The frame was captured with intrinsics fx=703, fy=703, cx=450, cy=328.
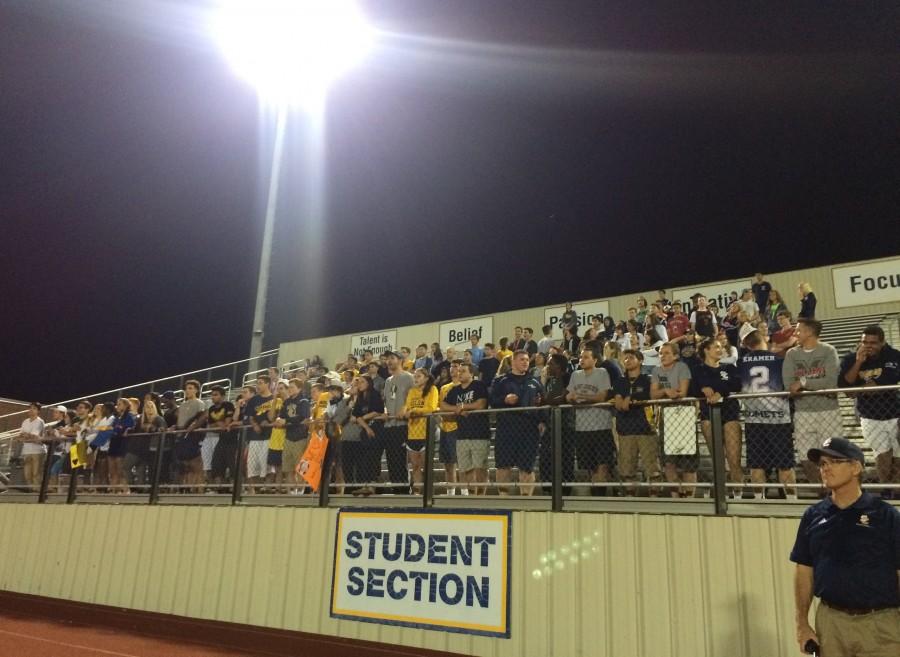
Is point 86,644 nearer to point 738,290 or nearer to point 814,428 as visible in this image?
point 814,428

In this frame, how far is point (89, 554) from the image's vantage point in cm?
1009

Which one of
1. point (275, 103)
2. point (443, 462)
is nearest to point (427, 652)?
point (443, 462)

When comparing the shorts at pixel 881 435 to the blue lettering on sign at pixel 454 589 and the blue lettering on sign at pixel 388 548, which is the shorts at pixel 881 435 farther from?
the blue lettering on sign at pixel 388 548

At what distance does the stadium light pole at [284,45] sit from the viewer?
1353 cm

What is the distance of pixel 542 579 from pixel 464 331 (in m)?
14.9

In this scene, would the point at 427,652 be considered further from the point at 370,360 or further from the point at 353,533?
the point at 370,360

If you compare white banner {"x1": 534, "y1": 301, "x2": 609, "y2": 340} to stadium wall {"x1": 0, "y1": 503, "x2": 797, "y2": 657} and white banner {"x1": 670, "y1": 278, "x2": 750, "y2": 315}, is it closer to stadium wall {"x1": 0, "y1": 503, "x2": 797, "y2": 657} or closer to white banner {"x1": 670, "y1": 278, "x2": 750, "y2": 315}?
white banner {"x1": 670, "y1": 278, "x2": 750, "y2": 315}

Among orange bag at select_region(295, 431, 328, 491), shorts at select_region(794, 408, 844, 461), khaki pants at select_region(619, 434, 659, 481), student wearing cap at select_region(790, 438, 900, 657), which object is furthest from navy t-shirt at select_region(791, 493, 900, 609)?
orange bag at select_region(295, 431, 328, 491)

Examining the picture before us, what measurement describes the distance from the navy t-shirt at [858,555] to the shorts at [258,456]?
654 centimetres

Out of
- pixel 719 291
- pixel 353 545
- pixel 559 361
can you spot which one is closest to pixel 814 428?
pixel 559 361

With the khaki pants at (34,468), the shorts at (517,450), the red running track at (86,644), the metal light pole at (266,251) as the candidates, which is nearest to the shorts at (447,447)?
the shorts at (517,450)

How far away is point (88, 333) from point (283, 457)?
74.4 feet

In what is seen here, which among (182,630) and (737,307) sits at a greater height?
(737,307)

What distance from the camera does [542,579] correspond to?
20.5ft
